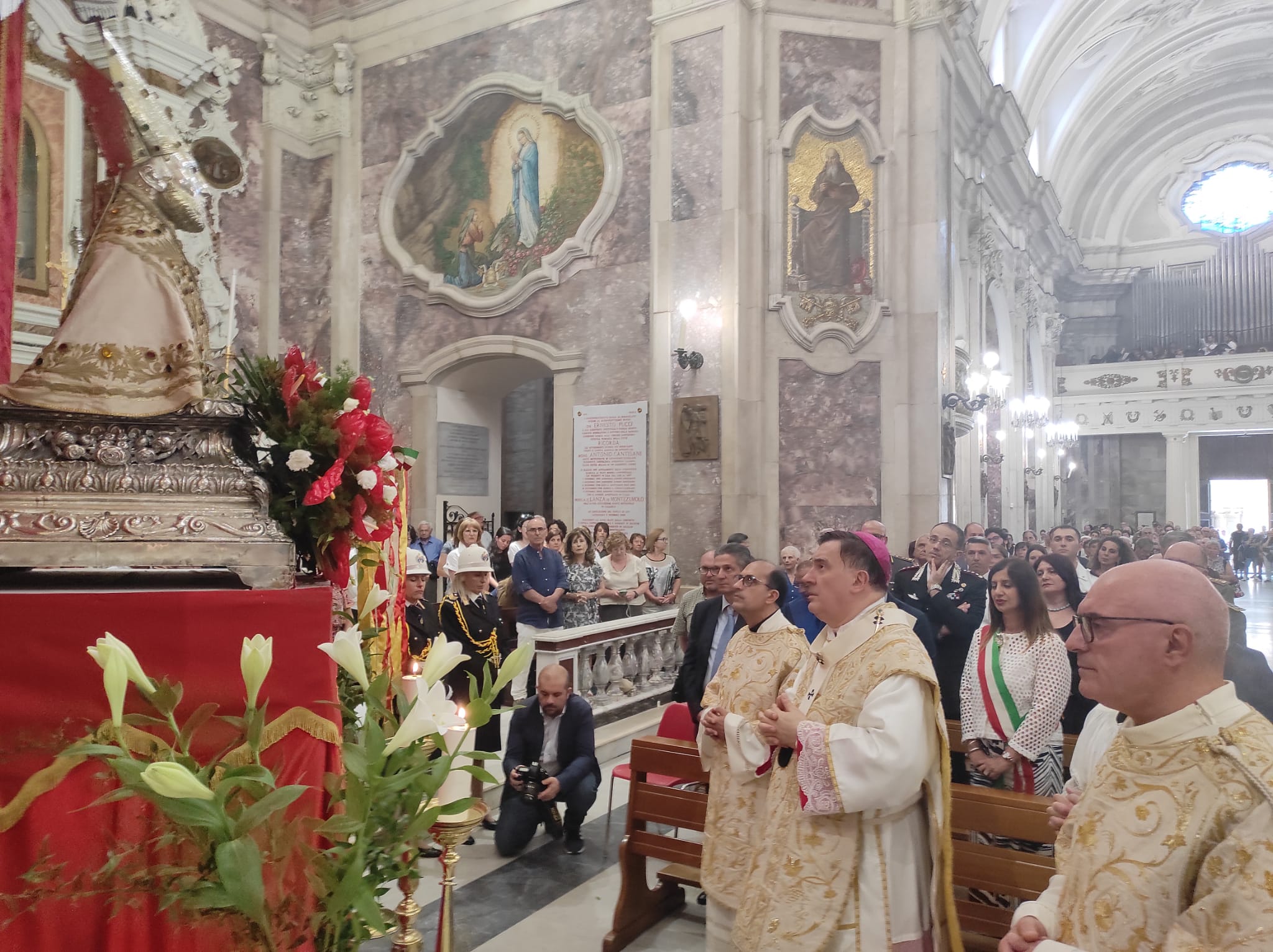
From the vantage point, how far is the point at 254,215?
12484 millimetres

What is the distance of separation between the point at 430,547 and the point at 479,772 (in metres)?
8.88

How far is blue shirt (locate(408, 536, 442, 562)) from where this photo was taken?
9.65 m

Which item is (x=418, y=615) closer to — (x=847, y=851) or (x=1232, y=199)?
(x=847, y=851)

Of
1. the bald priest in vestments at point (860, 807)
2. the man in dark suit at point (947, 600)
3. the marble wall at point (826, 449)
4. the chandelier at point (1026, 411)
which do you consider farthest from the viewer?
the chandelier at point (1026, 411)

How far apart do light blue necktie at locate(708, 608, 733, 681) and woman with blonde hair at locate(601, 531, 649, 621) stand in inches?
125

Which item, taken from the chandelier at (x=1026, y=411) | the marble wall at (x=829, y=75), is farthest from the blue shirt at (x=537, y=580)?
the chandelier at (x=1026, y=411)

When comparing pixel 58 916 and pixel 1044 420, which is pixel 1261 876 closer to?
pixel 58 916

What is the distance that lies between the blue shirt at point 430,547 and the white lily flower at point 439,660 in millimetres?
8318

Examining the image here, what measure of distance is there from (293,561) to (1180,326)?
31518 mm

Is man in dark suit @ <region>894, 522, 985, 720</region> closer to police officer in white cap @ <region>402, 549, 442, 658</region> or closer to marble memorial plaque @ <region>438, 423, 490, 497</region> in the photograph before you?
police officer in white cap @ <region>402, 549, 442, 658</region>

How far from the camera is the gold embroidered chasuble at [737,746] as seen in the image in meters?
3.05

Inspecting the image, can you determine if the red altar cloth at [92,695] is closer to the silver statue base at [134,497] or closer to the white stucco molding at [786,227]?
the silver statue base at [134,497]

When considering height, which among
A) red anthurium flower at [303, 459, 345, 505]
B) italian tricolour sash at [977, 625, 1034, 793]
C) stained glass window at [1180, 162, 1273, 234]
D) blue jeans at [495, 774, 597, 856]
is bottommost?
blue jeans at [495, 774, 597, 856]

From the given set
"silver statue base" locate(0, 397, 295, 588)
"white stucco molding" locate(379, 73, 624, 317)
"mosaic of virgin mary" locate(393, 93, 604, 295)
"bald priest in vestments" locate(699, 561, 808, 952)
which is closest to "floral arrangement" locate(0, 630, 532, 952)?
"silver statue base" locate(0, 397, 295, 588)
